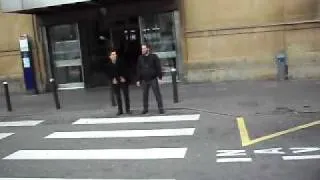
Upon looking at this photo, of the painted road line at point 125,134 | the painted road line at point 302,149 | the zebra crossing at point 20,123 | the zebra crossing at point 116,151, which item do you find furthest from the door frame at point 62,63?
the painted road line at point 302,149

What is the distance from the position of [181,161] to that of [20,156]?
311 centimetres

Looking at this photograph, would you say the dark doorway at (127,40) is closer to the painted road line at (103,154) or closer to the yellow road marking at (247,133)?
the yellow road marking at (247,133)

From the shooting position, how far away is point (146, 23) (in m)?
18.9

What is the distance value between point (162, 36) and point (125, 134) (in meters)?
8.34

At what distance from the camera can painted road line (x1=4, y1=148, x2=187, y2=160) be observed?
8867 millimetres

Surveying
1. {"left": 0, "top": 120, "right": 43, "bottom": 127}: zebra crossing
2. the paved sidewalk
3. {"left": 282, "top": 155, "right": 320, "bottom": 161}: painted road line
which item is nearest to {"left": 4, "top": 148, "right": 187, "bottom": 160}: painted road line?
{"left": 282, "top": 155, "right": 320, "bottom": 161}: painted road line

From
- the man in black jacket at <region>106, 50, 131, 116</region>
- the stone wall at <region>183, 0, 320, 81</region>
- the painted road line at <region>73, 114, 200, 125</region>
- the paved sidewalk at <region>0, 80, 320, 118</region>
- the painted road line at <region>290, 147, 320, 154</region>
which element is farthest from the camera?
the stone wall at <region>183, 0, 320, 81</region>

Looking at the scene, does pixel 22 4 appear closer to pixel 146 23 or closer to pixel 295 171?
pixel 146 23

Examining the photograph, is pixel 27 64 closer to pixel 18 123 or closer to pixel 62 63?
pixel 62 63

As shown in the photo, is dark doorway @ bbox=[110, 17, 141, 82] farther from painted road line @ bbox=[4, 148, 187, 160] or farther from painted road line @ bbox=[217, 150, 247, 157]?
painted road line @ bbox=[217, 150, 247, 157]

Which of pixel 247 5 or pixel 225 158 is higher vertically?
pixel 247 5

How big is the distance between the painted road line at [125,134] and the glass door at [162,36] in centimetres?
765

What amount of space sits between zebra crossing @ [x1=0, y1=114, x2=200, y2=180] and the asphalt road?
0.02 meters

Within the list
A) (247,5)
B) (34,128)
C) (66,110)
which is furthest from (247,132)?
(247,5)
